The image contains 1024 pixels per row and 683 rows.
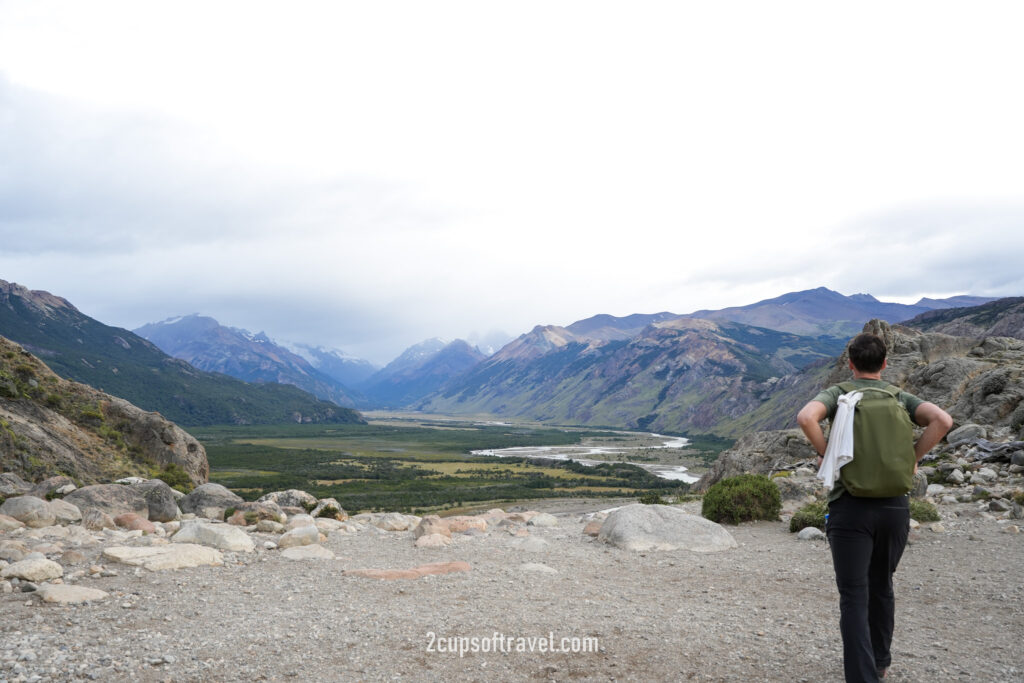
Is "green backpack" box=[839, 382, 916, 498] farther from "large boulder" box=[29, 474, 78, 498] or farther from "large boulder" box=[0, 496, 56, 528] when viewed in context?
"large boulder" box=[29, 474, 78, 498]

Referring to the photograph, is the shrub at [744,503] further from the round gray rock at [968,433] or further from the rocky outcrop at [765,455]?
the rocky outcrop at [765,455]

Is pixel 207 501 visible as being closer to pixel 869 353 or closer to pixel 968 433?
pixel 869 353

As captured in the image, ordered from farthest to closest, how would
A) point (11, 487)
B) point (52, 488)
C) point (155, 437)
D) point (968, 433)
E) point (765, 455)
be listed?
1. point (155, 437)
2. point (765, 455)
3. point (968, 433)
4. point (11, 487)
5. point (52, 488)

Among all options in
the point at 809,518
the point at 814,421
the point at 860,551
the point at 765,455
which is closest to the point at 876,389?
the point at 814,421

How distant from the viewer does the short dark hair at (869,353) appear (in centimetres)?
624

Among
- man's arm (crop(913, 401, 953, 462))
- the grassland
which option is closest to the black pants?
man's arm (crop(913, 401, 953, 462))

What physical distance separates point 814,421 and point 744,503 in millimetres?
14730

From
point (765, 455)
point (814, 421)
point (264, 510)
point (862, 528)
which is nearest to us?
point (814, 421)

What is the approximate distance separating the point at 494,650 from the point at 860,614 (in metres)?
4.52

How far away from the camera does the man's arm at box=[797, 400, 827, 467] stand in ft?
18.8

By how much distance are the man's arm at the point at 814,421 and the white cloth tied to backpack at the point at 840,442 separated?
0.39 ft

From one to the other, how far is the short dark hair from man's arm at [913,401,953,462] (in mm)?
608

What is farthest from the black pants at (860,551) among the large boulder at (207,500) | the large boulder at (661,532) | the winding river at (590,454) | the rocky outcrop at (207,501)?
the winding river at (590,454)

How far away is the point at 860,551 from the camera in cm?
594
